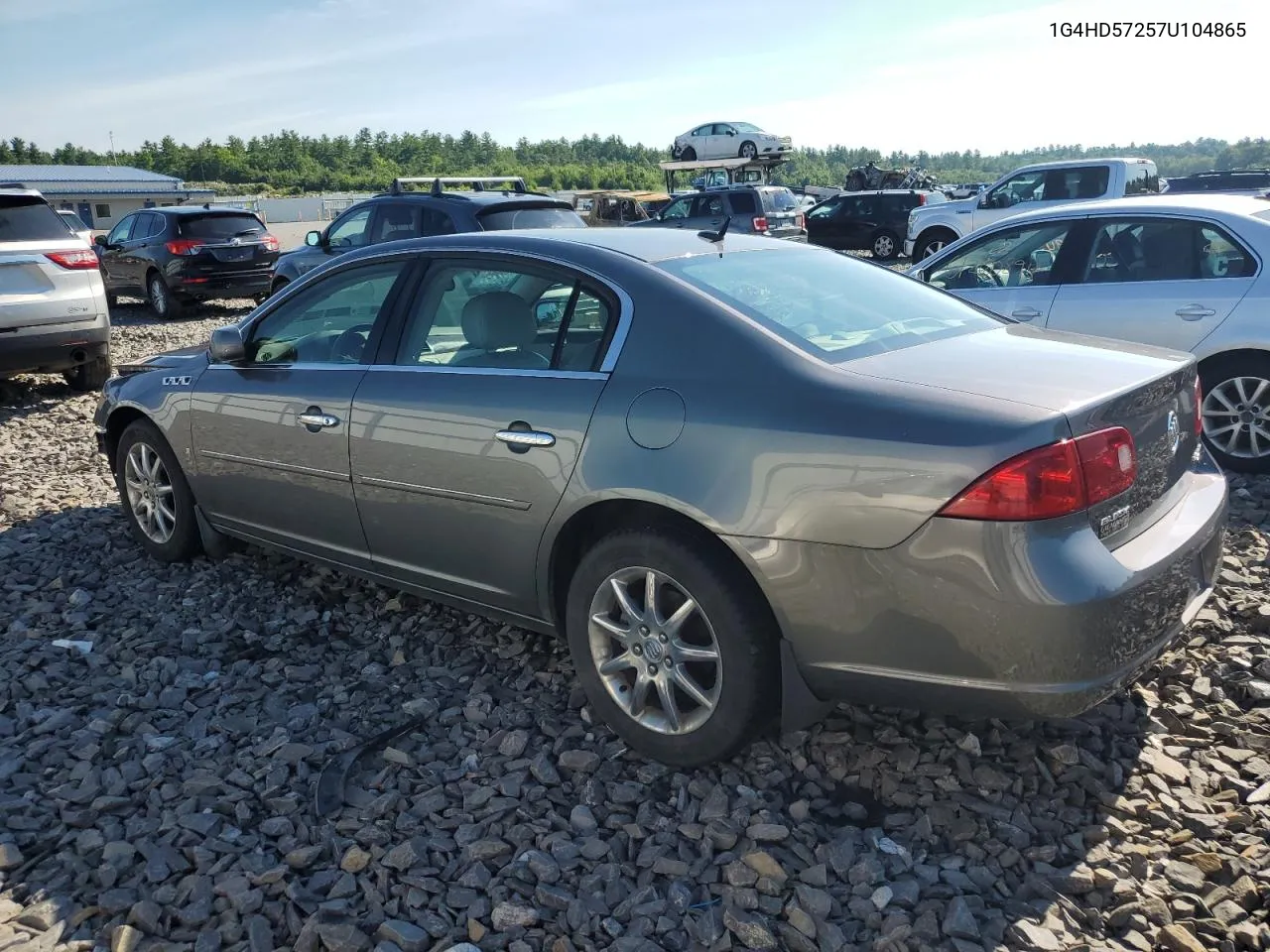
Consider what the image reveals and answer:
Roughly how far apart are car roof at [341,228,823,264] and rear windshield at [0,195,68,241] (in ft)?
20.0

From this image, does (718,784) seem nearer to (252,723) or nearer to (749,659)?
(749,659)

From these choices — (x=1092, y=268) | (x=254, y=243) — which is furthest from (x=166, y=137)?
(x=1092, y=268)

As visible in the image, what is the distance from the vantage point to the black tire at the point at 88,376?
951 cm

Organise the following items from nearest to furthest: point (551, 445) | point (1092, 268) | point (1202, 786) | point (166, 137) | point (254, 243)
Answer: point (1202, 786)
point (551, 445)
point (1092, 268)
point (254, 243)
point (166, 137)

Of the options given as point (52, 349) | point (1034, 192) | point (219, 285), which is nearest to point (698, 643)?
point (52, 349)

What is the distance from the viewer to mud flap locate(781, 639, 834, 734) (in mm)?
2867

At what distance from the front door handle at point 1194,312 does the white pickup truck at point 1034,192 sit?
10951 millimetres

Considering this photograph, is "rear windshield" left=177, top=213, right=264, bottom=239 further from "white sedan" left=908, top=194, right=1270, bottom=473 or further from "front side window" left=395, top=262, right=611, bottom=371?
"front side window" left=395, top=262, right=611, bottom=371

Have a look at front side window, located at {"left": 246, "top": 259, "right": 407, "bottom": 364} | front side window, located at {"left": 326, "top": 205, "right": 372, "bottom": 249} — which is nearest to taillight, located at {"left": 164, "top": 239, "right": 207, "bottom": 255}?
front side window, located at {"left": 326, "top": 205, "right": 372, "bottom": 249}

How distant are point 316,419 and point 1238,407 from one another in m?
4.90

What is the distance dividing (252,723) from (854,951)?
2.22 metres

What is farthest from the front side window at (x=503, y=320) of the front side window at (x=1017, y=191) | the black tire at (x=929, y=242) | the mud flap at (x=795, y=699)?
the black tire at (x=929, y=242)

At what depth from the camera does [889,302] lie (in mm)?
3625

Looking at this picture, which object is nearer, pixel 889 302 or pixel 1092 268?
pixel 889 302
